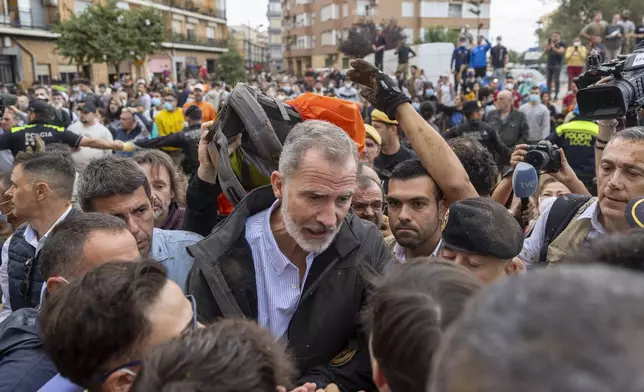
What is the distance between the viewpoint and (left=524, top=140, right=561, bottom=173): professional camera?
278 centimetres

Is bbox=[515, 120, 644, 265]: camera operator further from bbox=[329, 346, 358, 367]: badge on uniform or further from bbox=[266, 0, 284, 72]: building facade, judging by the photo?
bbox=[266, 0, 284, 72]: building facade

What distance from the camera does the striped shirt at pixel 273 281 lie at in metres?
2.06

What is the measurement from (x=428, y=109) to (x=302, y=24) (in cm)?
5694

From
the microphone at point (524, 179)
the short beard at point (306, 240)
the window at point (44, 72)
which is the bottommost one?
the short beard at point (306, 240)

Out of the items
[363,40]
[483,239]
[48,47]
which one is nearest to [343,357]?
[483,239]

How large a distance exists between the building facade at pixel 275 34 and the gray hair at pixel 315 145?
243 feet

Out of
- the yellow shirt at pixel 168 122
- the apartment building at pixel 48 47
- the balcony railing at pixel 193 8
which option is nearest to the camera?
the yellow shirt at pixel 168 122

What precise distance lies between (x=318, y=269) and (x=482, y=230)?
0.64m

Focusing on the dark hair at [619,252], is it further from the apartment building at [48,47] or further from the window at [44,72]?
the window at [44,72]

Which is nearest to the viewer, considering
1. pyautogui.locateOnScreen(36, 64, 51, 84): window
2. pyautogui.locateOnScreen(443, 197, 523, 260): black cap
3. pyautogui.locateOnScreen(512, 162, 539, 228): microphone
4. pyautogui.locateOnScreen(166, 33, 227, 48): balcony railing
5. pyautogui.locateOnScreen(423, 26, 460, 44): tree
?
Answer: pyautogui.locateOnScreen(443, 197, 523, 260): black cap

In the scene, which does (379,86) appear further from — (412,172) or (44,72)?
(44,72)

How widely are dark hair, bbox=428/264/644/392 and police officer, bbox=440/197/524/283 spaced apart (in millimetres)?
1468

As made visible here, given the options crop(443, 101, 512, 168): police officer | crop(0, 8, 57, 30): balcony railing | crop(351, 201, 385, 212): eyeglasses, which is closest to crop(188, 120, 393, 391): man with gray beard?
crop(351, 201, 385, 212): eyeglasses

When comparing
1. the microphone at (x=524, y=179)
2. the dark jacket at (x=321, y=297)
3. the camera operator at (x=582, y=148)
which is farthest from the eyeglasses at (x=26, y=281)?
the camera operator at (x=582, y=148)
